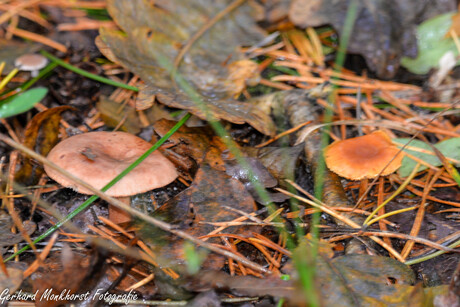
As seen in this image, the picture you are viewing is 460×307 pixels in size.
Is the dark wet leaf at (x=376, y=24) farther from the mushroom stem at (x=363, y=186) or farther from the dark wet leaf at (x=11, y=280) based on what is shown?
the dark wet leaf at (x=11, y=280)

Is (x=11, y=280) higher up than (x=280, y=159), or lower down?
lower down

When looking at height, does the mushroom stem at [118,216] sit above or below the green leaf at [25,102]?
below

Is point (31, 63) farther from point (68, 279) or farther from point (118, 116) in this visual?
point (68, 279)

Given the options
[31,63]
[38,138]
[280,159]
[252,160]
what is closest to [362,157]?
[280,159]

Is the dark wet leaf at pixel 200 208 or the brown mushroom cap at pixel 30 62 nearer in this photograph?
the dark wet leaf at pixel 200 208

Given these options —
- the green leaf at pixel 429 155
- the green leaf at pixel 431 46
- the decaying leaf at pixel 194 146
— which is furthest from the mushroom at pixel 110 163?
the green leaf at pixel 431 46

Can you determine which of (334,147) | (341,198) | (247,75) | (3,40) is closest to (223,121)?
(247,75)

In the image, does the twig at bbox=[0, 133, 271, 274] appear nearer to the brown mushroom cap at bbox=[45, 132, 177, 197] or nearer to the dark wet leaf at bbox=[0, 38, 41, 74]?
the brown mushroom cap at bbox=[45, 132, 177, 197]
